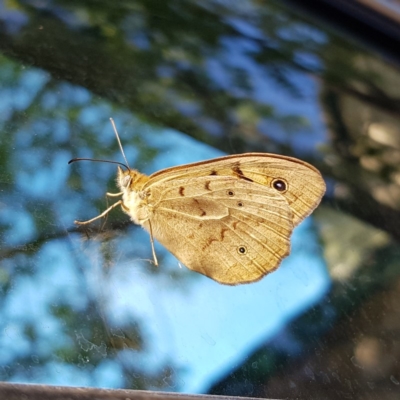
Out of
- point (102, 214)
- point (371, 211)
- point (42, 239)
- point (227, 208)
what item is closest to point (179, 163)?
point (227, 208)

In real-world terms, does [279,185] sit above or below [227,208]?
above

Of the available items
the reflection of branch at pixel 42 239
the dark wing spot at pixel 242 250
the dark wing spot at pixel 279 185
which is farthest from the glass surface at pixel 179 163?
the dark wing spot at pixel 279 185

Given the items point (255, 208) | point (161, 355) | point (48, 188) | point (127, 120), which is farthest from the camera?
point (127, 120)

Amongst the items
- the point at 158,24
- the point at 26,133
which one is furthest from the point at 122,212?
the point at 158,24

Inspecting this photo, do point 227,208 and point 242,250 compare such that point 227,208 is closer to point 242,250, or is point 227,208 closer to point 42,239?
point 242,250

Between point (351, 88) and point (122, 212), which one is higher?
point (351, 88)

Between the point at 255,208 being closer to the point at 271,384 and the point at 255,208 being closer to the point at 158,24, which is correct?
the point at 271,384

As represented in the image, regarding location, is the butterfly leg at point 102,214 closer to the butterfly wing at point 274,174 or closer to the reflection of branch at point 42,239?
the reflection of branch at point 42,239
